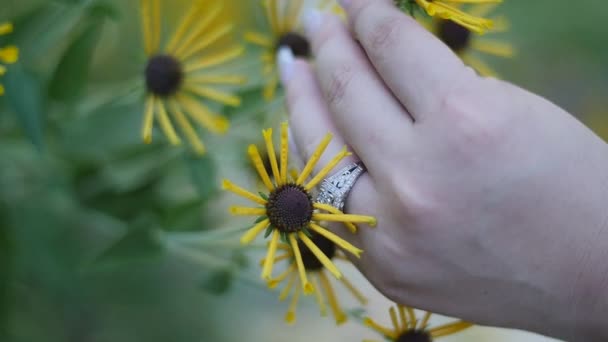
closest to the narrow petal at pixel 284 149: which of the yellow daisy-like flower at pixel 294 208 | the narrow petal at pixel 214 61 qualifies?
the yellow daisy-like flower at pixel 294 208

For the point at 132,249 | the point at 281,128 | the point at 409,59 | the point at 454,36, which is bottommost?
the point at 132,249

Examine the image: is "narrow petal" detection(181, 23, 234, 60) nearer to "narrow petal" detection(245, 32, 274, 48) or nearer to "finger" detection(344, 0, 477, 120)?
"narrow petal" detection(245, 32, 274, 48)

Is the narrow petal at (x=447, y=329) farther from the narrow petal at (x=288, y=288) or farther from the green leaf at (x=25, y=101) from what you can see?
the green leaf at (x=25, y=101)

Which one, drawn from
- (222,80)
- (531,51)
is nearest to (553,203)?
(222,80)

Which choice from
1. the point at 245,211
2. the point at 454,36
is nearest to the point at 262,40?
the point at 454,36

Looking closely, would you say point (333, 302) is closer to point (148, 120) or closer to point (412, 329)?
point (412, 329)

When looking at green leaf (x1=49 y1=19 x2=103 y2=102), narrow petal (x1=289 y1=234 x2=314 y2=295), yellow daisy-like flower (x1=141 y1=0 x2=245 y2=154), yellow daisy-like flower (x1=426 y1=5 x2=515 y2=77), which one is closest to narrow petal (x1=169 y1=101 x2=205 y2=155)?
yellow daisy-like flower (x1=141 y1=0 x2=245 y2=154)

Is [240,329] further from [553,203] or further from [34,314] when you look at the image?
[553,203]
